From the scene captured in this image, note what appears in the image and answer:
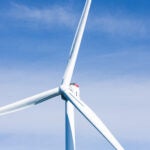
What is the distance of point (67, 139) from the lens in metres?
44.2

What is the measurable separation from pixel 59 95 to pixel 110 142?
843 cm

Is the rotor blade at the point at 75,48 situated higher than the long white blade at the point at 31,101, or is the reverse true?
the rotor blade at the point at 75,48

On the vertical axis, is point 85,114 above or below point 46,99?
below

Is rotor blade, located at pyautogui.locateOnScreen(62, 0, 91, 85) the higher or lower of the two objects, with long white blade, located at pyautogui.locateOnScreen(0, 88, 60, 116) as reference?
higher

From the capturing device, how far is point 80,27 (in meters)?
47.1

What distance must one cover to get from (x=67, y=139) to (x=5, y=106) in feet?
21.5

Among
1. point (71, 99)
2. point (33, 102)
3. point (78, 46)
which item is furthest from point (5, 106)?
point (78, 46)

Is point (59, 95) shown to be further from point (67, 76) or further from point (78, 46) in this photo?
point (78, 46)

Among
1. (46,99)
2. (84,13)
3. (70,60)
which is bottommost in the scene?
(46,99)

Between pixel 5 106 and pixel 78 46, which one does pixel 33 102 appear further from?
pixel 78 46

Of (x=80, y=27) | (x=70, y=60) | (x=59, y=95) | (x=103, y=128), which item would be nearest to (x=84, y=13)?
(x=80, y=27)

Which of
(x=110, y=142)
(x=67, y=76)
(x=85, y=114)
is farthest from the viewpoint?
(x=67, y=76)

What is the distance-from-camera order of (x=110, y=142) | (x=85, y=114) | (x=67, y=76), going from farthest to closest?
(x=67, y=76) → (x=85, y=114) → (x=110, y=142)

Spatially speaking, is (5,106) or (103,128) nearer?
(103,128)
